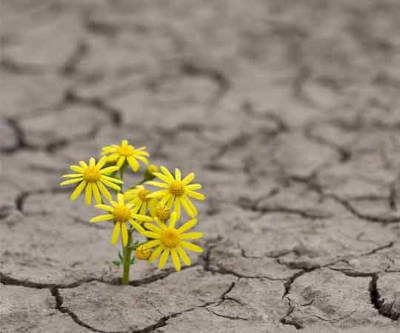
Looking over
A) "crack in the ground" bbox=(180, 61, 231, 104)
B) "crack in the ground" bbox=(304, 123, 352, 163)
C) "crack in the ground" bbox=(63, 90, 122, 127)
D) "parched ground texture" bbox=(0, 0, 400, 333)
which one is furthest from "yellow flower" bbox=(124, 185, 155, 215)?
"crack in the ground" bbox=(180, 61, 231, 104)

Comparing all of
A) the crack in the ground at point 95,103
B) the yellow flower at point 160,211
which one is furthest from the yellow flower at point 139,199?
the crack in the ground at point 95,103

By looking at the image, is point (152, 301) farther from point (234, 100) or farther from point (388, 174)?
point (234, 100)

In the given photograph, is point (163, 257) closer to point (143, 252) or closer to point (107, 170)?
point (143, 252)

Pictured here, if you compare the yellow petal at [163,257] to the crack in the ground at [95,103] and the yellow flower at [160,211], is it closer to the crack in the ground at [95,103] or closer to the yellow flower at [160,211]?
the yellow flower at [160,211]

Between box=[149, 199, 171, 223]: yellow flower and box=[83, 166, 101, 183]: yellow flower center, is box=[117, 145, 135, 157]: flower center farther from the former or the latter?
box=[149, 199, 171, 223]: yellow flower

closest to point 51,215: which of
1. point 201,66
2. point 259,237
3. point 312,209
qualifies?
point 259,237
